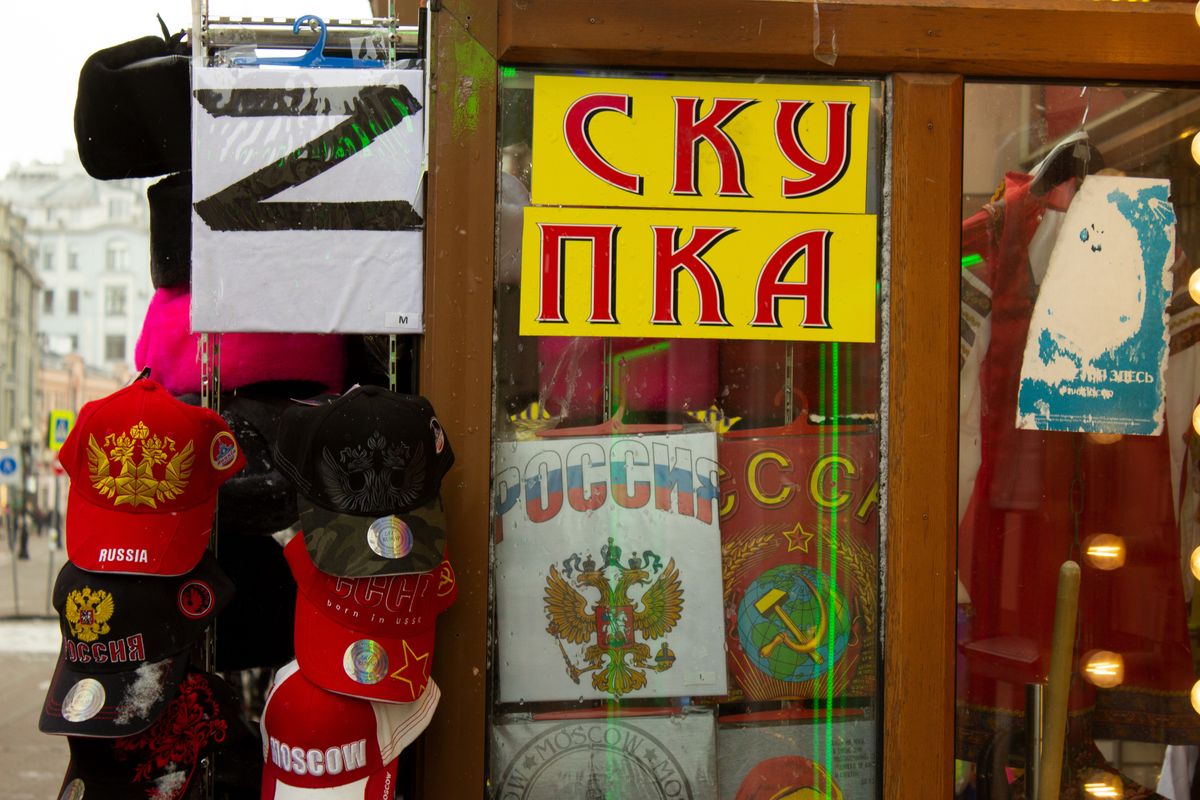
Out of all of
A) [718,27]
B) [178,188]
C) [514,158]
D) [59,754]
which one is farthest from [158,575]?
[59,754]

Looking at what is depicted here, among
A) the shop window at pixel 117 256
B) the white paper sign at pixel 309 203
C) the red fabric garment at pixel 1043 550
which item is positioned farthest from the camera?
the shop window at pixel 117 256

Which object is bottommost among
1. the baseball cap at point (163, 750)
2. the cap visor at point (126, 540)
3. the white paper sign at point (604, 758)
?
the white paper sign at point (604, 758)

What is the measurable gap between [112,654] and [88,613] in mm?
95

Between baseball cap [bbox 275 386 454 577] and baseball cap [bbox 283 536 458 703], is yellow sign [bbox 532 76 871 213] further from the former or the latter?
baseball cap [bbox 283 536 458 703]

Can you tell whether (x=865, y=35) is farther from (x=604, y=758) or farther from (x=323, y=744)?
(x=323, y=744)

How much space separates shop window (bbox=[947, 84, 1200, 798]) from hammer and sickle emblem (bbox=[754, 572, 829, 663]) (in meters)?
0.38

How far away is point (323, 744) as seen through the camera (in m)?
2.19

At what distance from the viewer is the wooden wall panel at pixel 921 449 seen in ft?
8.46

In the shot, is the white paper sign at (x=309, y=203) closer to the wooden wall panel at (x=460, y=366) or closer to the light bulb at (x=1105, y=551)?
the wooden wall panel at (x=460, y=366)

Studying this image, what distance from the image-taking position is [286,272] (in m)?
2.52

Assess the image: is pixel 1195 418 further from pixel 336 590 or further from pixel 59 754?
pixel 59 754

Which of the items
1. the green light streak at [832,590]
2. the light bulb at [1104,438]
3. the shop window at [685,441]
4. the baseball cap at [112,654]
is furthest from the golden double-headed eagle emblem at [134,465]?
the light bulb at [1104,438]

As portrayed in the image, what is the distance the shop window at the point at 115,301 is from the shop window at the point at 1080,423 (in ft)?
163

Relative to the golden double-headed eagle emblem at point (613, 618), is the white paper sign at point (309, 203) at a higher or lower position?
higher
